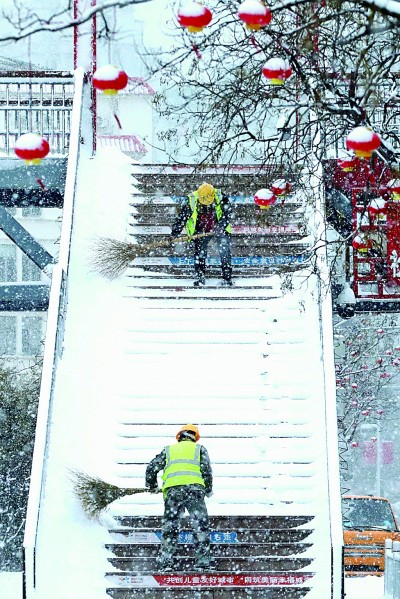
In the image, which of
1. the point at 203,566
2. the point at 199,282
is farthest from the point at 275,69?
the point at 199,282

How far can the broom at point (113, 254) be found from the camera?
14.3 meters

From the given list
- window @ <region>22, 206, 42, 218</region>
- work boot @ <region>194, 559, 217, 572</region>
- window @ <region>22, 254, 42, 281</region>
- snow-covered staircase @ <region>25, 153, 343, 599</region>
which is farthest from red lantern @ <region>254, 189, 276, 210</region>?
window @ <region>22, 206, 42, 218</region>

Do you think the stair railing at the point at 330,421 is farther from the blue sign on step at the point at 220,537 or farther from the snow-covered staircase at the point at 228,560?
the blue sign on step at the point at 220,537

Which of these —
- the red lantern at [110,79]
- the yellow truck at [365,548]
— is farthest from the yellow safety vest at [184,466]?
the yellow truck at [365,548]

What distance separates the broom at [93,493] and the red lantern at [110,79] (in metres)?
5.22

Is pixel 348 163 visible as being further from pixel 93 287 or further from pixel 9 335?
pixel 9 335

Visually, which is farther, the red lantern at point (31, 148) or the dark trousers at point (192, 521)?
the dark trousers at point (192, 521)

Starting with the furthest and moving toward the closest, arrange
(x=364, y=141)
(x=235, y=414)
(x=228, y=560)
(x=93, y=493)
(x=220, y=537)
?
1. (x=235, y=414)
2. (x=93, y=493)
3. (x=220, y=537)
4. (x=228, y=560)
5. (x=364, y=141)

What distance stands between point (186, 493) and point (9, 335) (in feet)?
107

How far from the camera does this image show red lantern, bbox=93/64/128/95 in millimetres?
6680

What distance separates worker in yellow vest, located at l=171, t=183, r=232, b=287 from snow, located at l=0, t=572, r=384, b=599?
399cm

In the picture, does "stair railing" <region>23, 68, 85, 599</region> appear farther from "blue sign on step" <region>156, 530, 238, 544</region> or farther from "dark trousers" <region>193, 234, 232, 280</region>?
"dark trousers" <region>193, 234, 232, 280</region>

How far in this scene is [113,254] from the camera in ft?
47.2

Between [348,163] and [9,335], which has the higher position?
[9,335]
